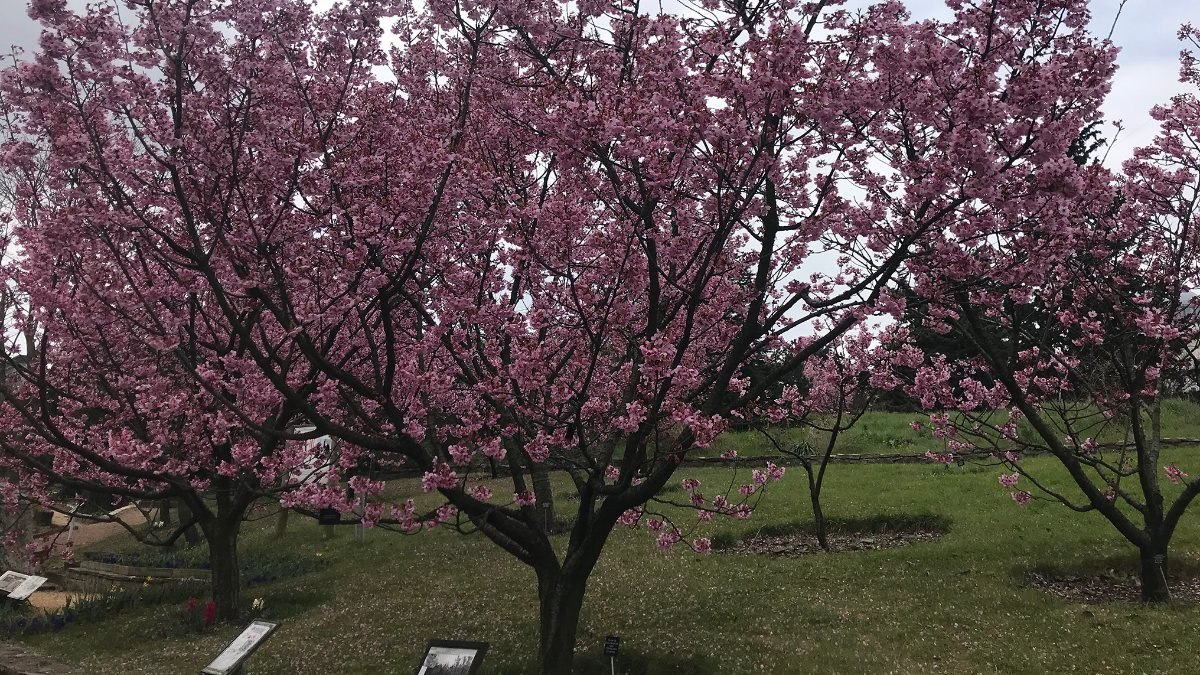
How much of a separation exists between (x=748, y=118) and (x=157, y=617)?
1300 cm

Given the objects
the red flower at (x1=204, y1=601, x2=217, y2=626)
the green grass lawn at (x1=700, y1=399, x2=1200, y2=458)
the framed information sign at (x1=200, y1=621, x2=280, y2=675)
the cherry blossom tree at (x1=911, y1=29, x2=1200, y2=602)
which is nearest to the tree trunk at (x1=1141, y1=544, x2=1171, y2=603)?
the cherry blossom tree at (x1=911, y1=29, x2=1200, y2=602)

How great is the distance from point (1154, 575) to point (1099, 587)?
111 cm

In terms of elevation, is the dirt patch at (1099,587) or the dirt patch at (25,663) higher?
the dirt patch at (1099,587)

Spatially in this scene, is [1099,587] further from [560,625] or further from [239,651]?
[239,651]

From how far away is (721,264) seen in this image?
670cm

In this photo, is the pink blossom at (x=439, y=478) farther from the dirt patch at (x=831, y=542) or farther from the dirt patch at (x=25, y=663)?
the dirt patch at (x=831, y=542)

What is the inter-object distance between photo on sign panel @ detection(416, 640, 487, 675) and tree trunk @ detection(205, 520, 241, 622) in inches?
283

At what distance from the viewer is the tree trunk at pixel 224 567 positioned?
11930mm

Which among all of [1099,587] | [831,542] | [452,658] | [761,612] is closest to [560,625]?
[452,658]

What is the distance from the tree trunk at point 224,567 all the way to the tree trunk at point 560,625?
6.95 m

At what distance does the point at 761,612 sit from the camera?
9.66 metres

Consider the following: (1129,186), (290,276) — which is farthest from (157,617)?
(1129,186)

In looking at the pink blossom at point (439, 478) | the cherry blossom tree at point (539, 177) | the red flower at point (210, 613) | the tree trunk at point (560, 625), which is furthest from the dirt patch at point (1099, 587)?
the red flower at point (210, 613)

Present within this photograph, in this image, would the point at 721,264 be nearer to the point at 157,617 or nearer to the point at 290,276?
the point at 290,276
